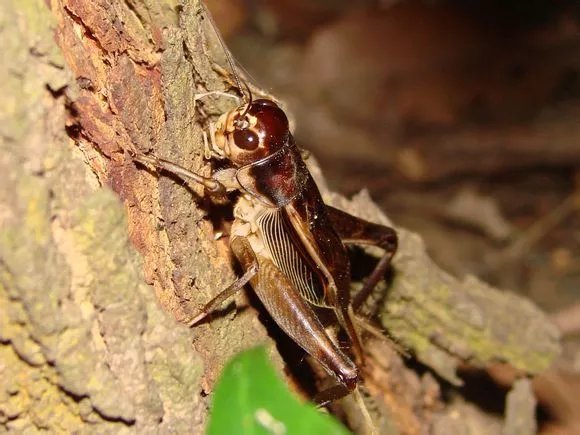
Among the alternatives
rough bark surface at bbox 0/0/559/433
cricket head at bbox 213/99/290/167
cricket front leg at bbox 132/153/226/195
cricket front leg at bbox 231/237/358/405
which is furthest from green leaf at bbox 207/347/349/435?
cricket head at bbox 213/99/290/167

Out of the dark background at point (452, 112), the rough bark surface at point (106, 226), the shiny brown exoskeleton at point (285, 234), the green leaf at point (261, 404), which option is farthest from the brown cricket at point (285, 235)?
the dark background at point (452, 112)

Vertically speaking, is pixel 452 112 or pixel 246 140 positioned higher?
pixel 246 140

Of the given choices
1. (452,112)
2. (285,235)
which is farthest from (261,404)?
(452,112)

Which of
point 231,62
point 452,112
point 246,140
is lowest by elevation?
point 452,112

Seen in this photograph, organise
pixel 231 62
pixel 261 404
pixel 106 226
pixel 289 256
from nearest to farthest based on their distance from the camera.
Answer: pixel 261 404
pixel 106 226
pixel 231 62
pixel 289 256

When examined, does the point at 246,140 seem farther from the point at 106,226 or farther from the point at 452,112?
the point at 452,112

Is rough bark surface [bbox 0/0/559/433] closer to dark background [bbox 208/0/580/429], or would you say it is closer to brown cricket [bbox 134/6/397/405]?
brown cricket [bbox 134/6/397/405]

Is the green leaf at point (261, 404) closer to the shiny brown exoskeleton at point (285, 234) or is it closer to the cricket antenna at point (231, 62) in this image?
the shiny brown exoskeleton at point (285, 234)
